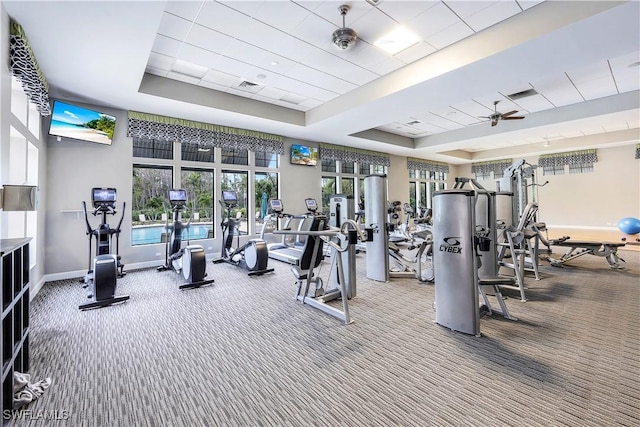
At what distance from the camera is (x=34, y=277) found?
427cm

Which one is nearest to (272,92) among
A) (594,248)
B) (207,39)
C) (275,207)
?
(207,39)

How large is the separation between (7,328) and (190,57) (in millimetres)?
3944

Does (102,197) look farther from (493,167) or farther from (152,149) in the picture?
(493,167)

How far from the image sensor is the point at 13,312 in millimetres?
1959

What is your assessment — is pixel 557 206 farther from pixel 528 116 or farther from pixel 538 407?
pixel 538 407

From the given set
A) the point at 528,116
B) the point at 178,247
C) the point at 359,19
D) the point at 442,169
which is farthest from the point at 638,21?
the point at 442,169

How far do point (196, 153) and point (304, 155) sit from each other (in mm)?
2936

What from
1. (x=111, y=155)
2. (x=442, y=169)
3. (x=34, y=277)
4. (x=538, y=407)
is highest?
(x=442, y=169)

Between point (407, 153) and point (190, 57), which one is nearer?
point (190, 57)

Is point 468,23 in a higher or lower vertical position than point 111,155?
higher

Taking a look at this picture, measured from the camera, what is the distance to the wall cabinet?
5.88ft

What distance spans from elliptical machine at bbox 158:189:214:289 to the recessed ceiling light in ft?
13.3

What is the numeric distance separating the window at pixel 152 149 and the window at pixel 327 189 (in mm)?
4518

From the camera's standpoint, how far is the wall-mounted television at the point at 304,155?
8.25 metres
